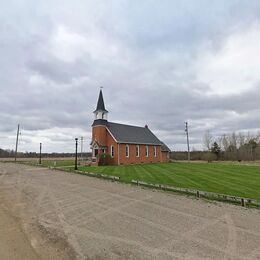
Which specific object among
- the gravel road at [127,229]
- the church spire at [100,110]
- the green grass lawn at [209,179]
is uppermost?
the church spire at [100,110]

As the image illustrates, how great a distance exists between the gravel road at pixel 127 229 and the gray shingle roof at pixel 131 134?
87.2 ft

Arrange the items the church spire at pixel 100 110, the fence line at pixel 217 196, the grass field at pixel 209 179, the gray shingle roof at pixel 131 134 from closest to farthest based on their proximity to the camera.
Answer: the fence line at pixel 217 196 < the grass field at pixel 209 179 < the church spire at pixel 100 110 < the gray shingle roof at pixel 131 134

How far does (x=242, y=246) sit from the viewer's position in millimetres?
5258

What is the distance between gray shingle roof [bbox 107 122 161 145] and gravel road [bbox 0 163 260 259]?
26.6 meters

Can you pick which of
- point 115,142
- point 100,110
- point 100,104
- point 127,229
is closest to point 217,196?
point 127,229

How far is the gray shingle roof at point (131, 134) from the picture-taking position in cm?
3712

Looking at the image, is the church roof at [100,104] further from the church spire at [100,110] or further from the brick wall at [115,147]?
the brick wall at [115,147]

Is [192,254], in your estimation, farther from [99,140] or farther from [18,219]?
[99,140]

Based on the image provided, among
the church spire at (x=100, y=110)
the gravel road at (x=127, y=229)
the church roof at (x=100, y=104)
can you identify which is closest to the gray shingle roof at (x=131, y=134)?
the church spire at (x=100, y=110)

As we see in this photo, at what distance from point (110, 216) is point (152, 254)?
3.03 meters

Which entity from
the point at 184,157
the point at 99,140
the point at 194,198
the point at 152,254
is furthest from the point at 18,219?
the point at 184,157

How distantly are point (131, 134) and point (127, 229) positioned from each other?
113 feet

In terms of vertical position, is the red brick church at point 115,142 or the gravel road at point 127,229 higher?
the red brick church at point 115,142

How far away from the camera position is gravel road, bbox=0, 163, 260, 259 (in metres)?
4.99
